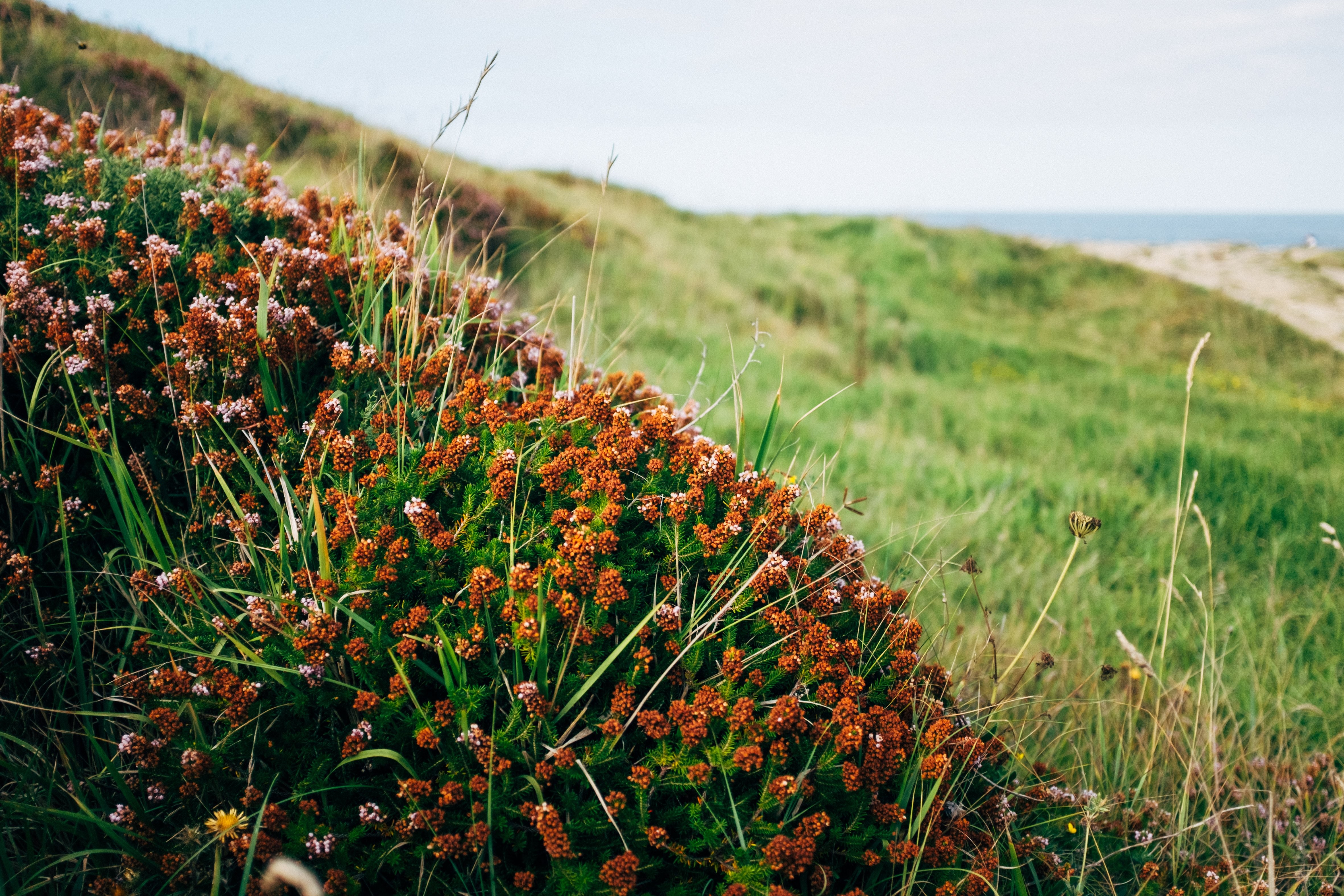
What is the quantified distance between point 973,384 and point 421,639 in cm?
1258

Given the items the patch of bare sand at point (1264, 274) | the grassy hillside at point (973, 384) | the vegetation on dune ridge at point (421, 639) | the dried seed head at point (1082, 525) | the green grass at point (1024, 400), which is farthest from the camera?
the patch of bare sand at point (1264, 274)

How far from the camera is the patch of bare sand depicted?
17.8 metres

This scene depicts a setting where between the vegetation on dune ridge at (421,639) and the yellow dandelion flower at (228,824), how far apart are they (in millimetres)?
18

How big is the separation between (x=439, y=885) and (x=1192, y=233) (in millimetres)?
200744

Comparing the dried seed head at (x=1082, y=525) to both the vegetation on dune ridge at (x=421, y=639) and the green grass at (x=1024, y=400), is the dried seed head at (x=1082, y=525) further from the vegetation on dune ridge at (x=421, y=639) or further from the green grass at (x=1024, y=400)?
the green grass at (x=1024, y=400)

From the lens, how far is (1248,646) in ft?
15.4

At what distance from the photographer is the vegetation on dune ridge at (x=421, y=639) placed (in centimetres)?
185

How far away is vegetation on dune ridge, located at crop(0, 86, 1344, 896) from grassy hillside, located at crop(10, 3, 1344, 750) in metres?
0.64

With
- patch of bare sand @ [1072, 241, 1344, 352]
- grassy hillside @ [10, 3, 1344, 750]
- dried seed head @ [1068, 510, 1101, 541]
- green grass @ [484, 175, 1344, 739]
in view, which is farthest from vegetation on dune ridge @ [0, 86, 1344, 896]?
patch of bare sand @ [1072, 241, 1344, 352]

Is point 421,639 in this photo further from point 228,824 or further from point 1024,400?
point 1024,400

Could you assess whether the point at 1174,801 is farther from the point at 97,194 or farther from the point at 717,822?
the point at 97,194

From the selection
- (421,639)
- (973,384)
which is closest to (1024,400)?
(973,384)

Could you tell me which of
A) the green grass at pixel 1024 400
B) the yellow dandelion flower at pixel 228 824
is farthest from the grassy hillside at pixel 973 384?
the yellow dandelion flower at pixel 228 824

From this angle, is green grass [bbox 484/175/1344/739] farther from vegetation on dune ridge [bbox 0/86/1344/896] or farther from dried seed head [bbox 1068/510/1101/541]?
vegetation on dune ridge [bbox 0/86/1344/896]
